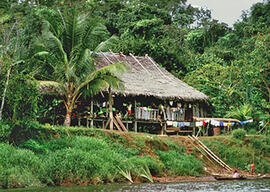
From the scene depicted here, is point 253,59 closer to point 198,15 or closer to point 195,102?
point 195,102

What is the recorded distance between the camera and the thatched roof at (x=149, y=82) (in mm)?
20103

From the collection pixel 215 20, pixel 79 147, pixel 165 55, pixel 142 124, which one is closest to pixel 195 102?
pixel 142 124

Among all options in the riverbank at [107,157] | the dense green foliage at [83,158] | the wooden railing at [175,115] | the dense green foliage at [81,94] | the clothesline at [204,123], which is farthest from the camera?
the wooden railing at [175,115]

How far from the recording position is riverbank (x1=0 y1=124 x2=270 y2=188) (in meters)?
12.6

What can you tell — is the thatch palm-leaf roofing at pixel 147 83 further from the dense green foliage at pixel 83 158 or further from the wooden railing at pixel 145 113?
the dense green foliage at pixel 83 158

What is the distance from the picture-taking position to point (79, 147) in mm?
14539

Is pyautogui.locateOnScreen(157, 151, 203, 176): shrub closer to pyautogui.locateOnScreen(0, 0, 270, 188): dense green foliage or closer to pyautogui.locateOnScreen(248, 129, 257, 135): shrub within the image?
pyautogui.locateOnScreen(0, 0, 270, 188): dense green foliage

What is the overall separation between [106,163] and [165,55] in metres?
14.5

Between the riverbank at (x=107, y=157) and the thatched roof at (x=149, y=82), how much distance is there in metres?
2.50

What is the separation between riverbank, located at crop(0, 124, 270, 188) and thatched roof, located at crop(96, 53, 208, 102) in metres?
2.50

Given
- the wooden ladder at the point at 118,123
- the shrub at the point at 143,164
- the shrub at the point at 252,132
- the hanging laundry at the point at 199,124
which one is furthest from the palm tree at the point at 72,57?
the shrub at the point at 252,132

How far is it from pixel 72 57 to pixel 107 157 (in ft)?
15.5

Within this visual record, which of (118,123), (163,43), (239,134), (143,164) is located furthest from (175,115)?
(163,43)

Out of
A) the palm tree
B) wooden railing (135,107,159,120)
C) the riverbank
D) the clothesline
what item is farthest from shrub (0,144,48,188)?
the clothesline
